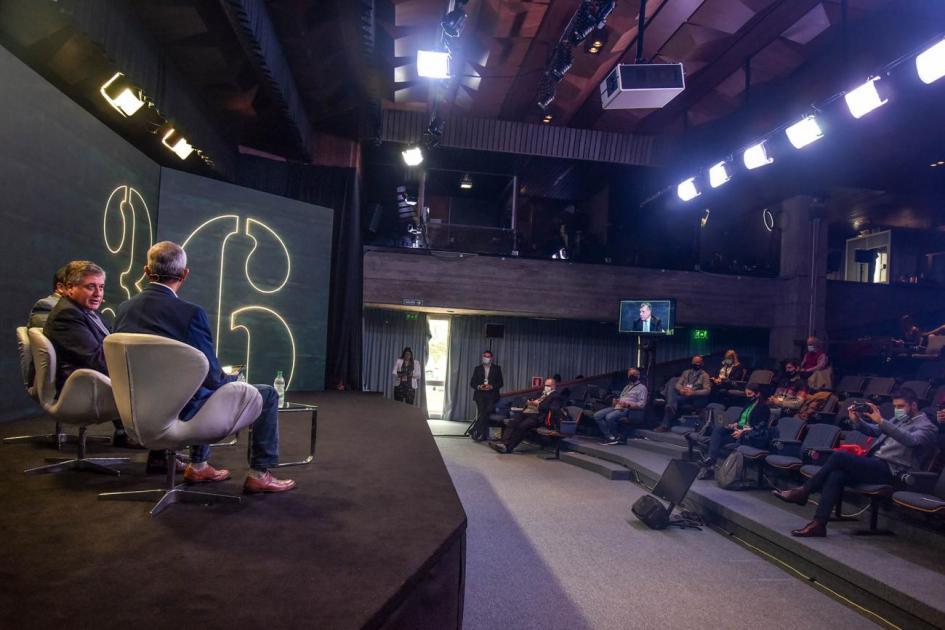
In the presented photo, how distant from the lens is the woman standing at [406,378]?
1013 centimetres

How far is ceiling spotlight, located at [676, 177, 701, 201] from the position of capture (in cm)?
957

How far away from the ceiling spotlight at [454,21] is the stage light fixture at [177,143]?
114 inches

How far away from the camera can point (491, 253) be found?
35.6 ft

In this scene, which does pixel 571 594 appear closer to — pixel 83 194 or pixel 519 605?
pixel 519 605

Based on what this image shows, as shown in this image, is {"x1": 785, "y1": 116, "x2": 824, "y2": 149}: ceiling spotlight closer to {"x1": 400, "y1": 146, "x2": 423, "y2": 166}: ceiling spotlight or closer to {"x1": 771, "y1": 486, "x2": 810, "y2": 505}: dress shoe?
{"x1": 771, "y1": 486, "x2": 810, "y2": 505}: dress shoe

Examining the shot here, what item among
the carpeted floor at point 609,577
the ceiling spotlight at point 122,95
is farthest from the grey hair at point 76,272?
the carpeted floor at point 609,577

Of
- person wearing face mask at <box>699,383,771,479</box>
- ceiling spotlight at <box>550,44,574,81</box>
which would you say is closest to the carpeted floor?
person wearing face mask at <box>699,383,771,479</box>

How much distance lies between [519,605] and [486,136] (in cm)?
840

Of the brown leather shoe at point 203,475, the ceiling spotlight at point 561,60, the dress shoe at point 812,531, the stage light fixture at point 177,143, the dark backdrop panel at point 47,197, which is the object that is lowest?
the dress shoe at point 812,531

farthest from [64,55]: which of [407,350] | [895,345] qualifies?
[895,345]

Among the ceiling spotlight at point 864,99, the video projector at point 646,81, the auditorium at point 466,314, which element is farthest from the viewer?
the ceiling spotlight at point 864,99

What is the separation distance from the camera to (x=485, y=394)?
32.7 ft

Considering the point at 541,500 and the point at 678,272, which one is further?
the point at 678,272

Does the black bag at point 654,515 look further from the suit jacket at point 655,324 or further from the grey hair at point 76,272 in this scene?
the suit jacket at point 655,324
